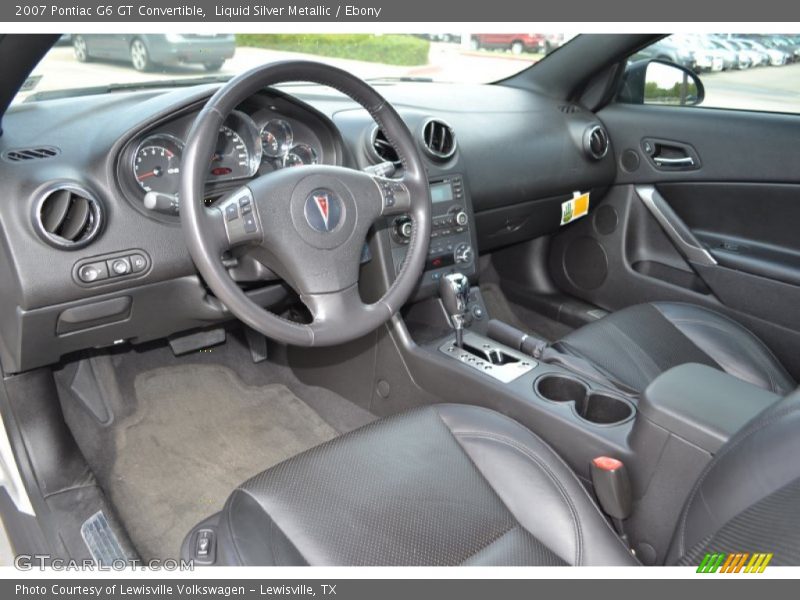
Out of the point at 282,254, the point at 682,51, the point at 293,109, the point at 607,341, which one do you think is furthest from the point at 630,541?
the point at 682,51

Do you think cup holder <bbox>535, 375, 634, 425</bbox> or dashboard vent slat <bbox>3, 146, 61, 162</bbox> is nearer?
dashboard vent slat <bbox>3, 146, 61, 162</bbox>

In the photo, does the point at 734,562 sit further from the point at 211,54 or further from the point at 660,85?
the point at 660,85

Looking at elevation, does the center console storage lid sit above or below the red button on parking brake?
above

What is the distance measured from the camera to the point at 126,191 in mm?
1771

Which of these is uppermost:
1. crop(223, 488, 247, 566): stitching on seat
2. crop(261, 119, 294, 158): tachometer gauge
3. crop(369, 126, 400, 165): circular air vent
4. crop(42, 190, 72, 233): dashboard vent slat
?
crop(261, 119, 294, 158): tachometer gauge

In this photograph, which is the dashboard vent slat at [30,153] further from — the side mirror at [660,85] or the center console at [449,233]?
the side mirror at [660,85]

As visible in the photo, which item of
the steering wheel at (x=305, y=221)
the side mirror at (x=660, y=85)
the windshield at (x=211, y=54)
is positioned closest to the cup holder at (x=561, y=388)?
the steering wheel at (x=305, y=221)

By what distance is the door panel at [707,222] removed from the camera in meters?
2.50

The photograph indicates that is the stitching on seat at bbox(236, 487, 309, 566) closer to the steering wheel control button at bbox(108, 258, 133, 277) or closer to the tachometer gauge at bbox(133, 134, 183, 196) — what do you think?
the steering wheel control button at bbox(108, 258, 133, 277)

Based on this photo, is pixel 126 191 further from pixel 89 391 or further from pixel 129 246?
pixel 89 391

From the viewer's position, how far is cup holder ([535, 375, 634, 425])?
5.95 feet

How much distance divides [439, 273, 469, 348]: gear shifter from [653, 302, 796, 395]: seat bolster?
27.6 inches

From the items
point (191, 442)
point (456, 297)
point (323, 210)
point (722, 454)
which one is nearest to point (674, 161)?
point (456, 297)

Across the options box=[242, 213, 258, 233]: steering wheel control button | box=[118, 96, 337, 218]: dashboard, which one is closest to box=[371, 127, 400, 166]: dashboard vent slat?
box=[118, 96, 337, 218]: dashboard
